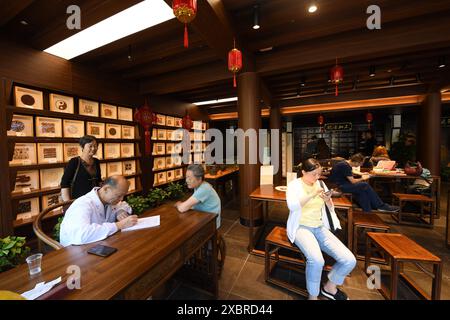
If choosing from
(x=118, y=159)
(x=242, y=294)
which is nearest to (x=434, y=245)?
(x=242, y=294)

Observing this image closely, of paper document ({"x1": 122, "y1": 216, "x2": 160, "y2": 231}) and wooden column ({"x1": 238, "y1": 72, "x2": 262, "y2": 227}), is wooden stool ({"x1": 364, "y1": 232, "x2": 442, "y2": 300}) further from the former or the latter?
paper document ({"x1": 122, "y1": 216, "x2": 160, "y2": 231})

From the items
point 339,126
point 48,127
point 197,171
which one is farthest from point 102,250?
point 339,126

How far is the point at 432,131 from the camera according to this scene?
494 centimetres

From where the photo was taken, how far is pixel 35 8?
2180 millimetres

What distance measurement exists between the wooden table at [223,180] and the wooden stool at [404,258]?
3.07 metres

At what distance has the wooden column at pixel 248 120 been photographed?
346cm

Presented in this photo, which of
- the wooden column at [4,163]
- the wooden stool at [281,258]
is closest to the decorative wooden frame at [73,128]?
the wooden column at [4,163]

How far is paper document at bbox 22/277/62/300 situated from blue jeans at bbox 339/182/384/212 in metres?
3.67

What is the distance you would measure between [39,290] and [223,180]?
13.8 feet

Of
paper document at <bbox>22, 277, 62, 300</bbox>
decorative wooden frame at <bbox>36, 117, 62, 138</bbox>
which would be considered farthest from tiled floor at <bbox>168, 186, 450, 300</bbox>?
decorative wooden frame at <bbox>36, 117, 62, 138</bbox>

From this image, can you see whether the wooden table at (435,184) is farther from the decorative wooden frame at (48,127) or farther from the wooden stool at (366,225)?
the decorative wooden frame at (48,127)

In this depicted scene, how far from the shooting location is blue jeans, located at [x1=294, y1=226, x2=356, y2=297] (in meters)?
1.68

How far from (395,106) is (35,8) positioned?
857 centimetres
